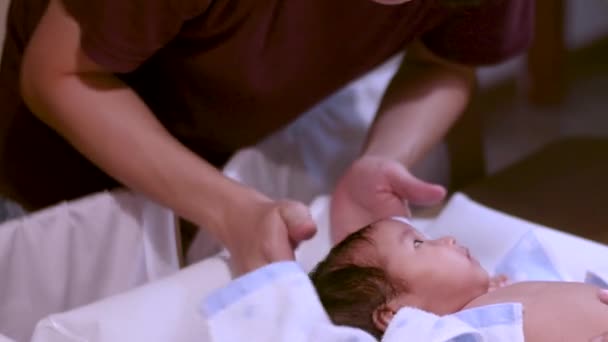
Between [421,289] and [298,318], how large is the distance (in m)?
0.12

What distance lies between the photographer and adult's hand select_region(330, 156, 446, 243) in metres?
0.88

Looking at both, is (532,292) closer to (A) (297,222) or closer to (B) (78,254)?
(A) (297,222)

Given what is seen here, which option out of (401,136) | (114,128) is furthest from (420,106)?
(114,128)

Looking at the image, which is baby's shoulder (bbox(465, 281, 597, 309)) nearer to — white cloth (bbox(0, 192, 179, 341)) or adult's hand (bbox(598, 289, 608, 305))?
adult's hand (bbox(598, 289, 608, 305))

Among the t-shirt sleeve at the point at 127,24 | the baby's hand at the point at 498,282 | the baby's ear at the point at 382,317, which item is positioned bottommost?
the baby's hand at the point at 498,282

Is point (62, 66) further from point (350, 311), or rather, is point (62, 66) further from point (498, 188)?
point (498, 188)

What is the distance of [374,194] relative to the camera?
0.91 metres

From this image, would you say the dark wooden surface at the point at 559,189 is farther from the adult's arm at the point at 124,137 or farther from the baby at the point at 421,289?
the adult's arm at the point at 124,137

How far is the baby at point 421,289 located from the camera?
72cm

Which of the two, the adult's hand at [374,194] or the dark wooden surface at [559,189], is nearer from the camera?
the adult's hand at [374,194]

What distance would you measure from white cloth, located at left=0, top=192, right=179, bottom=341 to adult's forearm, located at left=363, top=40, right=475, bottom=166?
263mm

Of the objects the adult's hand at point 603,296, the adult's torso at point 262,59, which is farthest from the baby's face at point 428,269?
the adult's torso at point 262,59

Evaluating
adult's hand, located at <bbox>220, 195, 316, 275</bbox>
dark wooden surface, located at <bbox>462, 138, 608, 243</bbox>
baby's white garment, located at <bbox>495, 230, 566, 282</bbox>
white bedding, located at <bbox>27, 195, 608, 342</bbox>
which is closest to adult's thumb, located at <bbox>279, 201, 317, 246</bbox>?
adult's hand, located at <bbox>220, 195, 316, 275</bbox>

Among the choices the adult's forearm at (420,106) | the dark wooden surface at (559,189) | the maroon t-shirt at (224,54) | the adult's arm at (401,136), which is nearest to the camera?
the maroon t-shirt at (224,54)
